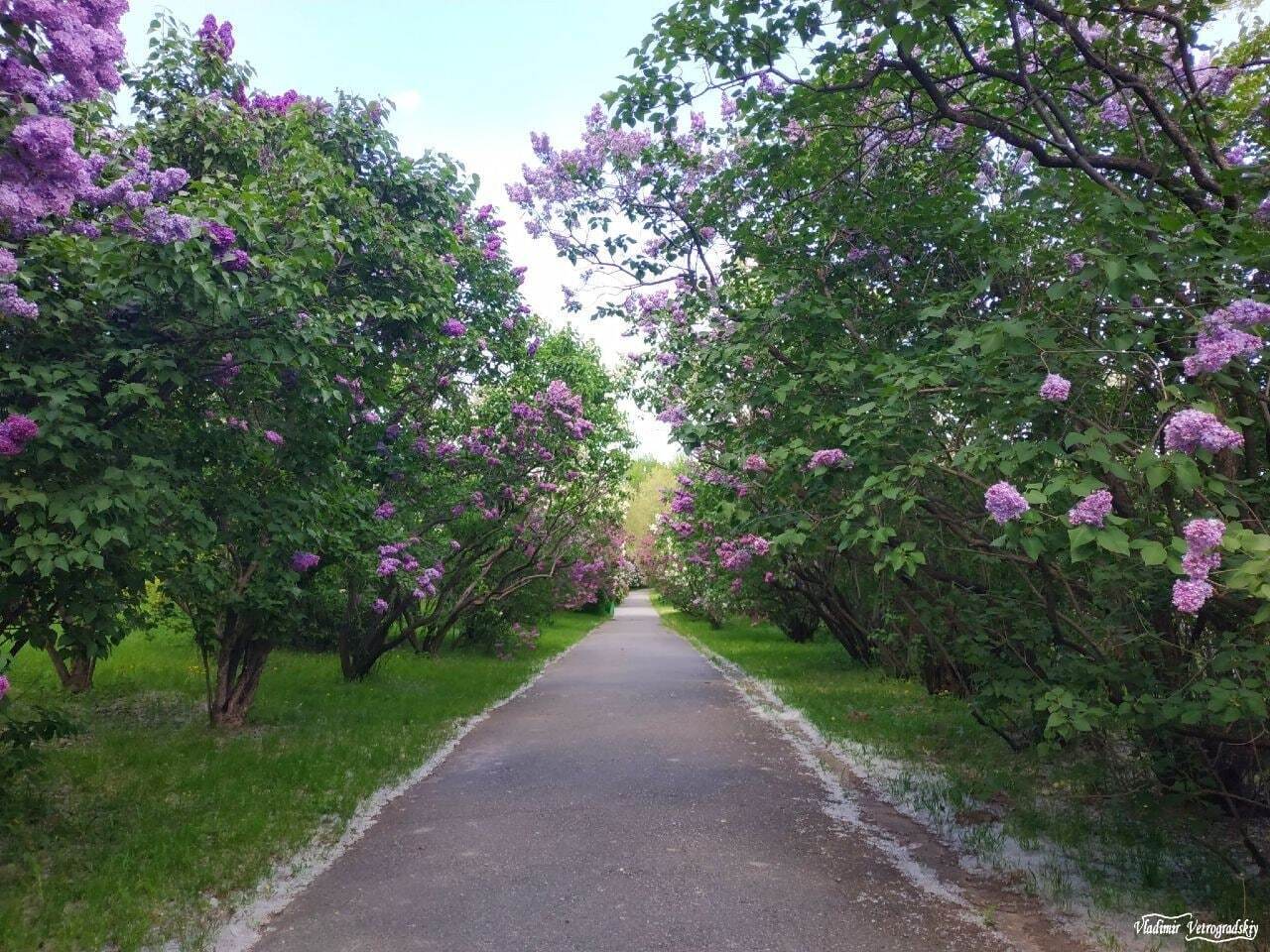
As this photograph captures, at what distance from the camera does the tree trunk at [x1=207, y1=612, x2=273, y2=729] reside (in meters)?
9.98

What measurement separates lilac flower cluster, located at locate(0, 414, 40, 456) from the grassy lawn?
19.5 feet

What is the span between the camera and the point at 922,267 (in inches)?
269

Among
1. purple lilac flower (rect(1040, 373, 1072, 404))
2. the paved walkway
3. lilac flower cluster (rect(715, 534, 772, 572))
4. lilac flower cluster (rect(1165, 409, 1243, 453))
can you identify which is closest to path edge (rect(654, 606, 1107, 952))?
the paved walkway

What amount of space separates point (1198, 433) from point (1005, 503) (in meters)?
0.76

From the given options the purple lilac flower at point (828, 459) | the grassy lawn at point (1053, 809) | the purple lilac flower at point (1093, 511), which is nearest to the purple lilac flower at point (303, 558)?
the purple lilac flower at point (828, 459)

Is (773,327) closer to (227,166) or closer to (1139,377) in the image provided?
(1139,377)

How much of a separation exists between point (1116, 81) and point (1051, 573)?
2.92m

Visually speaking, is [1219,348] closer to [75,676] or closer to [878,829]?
[878,829]

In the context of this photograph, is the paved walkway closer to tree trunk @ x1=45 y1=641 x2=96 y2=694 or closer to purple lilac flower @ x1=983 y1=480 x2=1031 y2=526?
purple lilac flower @ x1=983 y1=480 x2=1031 y2=526

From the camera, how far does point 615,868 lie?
5.22m

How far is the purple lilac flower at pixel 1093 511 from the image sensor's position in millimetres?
3441

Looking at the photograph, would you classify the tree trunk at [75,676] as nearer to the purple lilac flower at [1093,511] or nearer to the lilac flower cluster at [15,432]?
the lilac flower cluster at [15,432]

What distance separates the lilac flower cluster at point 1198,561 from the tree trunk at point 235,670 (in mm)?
9466

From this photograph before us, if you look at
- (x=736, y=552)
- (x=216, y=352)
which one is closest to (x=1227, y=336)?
(x=216, y=352)
